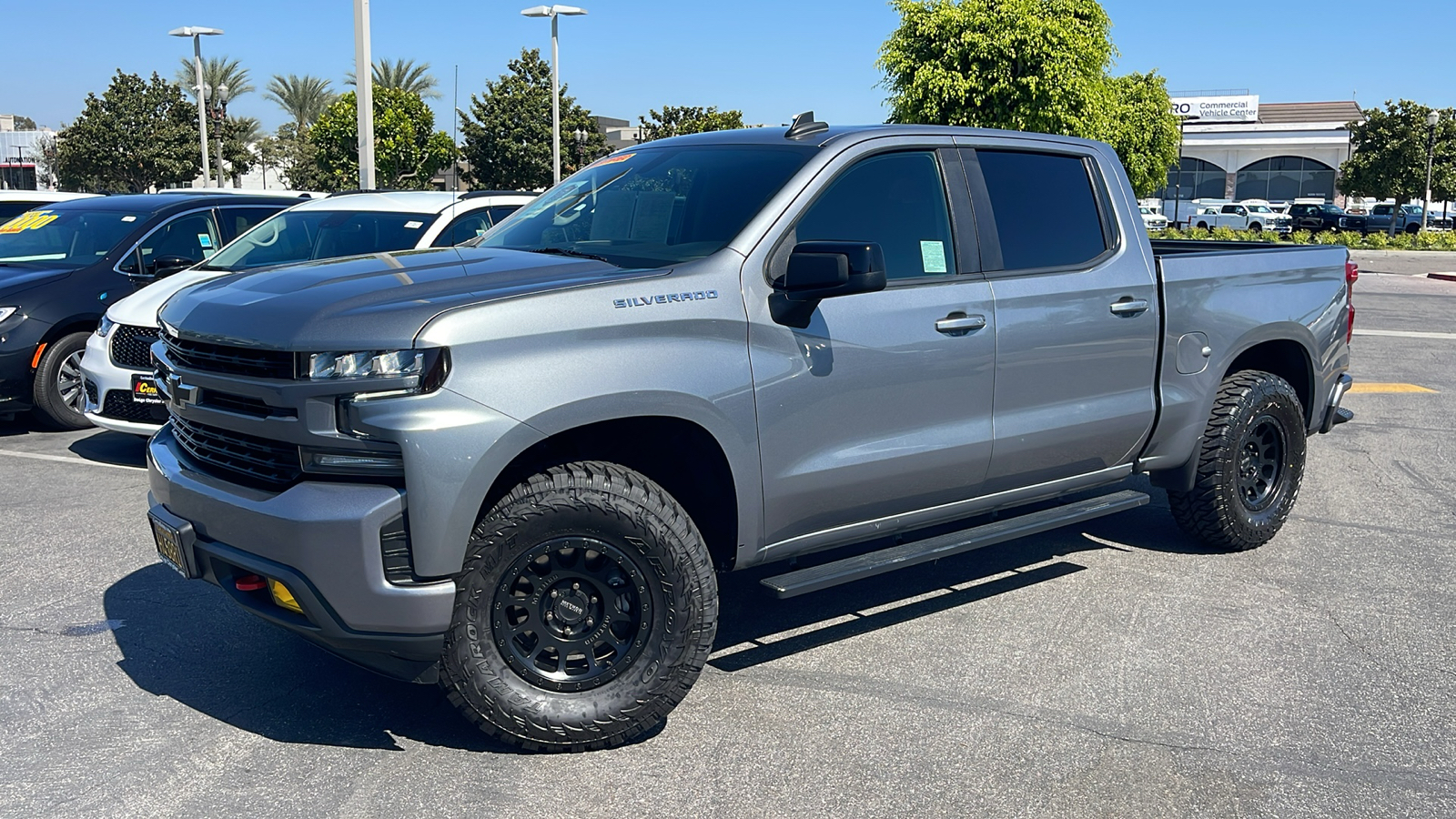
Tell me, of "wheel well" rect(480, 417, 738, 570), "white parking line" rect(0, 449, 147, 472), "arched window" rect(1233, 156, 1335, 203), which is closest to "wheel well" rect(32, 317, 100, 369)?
"white parking line" rect(0, 449, 147, 472)

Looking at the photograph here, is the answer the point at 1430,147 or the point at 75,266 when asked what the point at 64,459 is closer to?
the point at 75,266

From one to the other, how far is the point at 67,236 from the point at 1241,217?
5163cm

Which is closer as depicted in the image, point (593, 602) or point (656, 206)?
point (593, 602)

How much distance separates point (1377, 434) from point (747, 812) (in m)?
7.74

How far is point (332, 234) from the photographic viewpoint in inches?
356

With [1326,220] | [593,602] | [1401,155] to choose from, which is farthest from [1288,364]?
[1326,220]

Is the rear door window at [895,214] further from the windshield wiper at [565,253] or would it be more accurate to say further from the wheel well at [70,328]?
the wheel well at [70,328]

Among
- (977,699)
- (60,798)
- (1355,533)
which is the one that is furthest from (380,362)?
(1355,533)

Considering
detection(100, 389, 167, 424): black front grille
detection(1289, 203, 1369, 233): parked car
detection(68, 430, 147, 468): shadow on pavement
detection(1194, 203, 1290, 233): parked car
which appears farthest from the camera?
detection(1194, 203, 1290, 233): parked car

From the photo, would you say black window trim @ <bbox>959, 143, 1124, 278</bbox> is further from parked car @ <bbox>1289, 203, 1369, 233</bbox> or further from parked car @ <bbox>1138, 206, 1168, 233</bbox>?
parked car @ <bbox>1289, 203, 1369, 233</bbox>

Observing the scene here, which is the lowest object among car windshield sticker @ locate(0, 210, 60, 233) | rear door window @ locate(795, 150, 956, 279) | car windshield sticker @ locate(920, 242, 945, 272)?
car windshield sticker @ locate(920, 242, 945, 272)

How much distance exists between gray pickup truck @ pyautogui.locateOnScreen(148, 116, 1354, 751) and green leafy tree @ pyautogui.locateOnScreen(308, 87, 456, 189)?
3706cm

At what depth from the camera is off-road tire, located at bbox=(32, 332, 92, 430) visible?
8.98m

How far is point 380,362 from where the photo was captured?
346 centimetres
